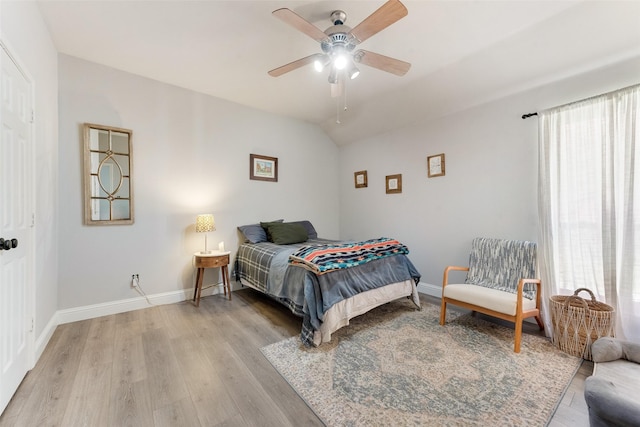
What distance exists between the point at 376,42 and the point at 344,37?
0.67m

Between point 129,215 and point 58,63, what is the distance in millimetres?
1651

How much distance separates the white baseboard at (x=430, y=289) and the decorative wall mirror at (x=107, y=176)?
385 cm

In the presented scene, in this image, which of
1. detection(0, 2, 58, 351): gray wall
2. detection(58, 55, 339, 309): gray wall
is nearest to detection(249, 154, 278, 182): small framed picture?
detection(58, 55, 339, 309): gray wall

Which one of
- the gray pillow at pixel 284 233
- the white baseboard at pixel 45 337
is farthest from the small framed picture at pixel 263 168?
the white baseboard at pixel 45 337

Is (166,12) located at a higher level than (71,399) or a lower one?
higher

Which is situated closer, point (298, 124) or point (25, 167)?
point (25, 167)

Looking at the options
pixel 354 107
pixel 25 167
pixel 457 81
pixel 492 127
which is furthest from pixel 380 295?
pixel 25 167

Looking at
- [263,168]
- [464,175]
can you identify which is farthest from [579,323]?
[263,168]

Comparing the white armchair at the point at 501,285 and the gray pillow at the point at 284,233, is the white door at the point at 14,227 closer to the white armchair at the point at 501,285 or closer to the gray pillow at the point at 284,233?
the gray pillow at the point at 284,233

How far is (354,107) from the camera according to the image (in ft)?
13.2

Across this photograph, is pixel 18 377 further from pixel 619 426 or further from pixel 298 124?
pixel 298 124

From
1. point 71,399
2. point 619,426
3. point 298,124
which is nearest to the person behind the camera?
point 619,426

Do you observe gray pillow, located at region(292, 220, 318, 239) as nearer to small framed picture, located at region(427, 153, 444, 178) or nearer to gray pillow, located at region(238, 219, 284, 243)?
gray pillow, located at region(238, 219, 284, 243)

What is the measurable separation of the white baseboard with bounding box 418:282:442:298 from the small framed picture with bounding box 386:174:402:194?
1425mm
